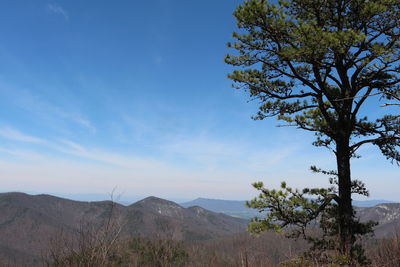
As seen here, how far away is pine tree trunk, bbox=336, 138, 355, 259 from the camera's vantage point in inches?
328

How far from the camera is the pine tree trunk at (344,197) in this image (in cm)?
832

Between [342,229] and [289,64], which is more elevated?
[289,64]

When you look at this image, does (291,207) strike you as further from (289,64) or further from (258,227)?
(289,64)

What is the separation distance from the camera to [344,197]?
8.70 metres

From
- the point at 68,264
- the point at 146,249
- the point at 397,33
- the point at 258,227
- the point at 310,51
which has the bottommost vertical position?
the point at 146,249

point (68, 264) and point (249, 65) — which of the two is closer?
point (68, 264)

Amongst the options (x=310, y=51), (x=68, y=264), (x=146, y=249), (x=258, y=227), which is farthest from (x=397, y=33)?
(x=146, y=249)

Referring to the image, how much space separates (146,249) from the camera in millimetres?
51469

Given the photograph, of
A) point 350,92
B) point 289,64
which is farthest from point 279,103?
point 350,92

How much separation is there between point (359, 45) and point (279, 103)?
8.54 ft

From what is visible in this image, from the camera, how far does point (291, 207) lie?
851cm

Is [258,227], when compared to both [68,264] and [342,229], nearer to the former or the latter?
[342,229]

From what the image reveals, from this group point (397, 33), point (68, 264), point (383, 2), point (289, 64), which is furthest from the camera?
point (289, 64)

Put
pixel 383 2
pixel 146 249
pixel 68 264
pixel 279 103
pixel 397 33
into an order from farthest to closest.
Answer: pixel 146 249, pixel 279 103, pixel 397 33, pixel 383 2, pixel 68 264
